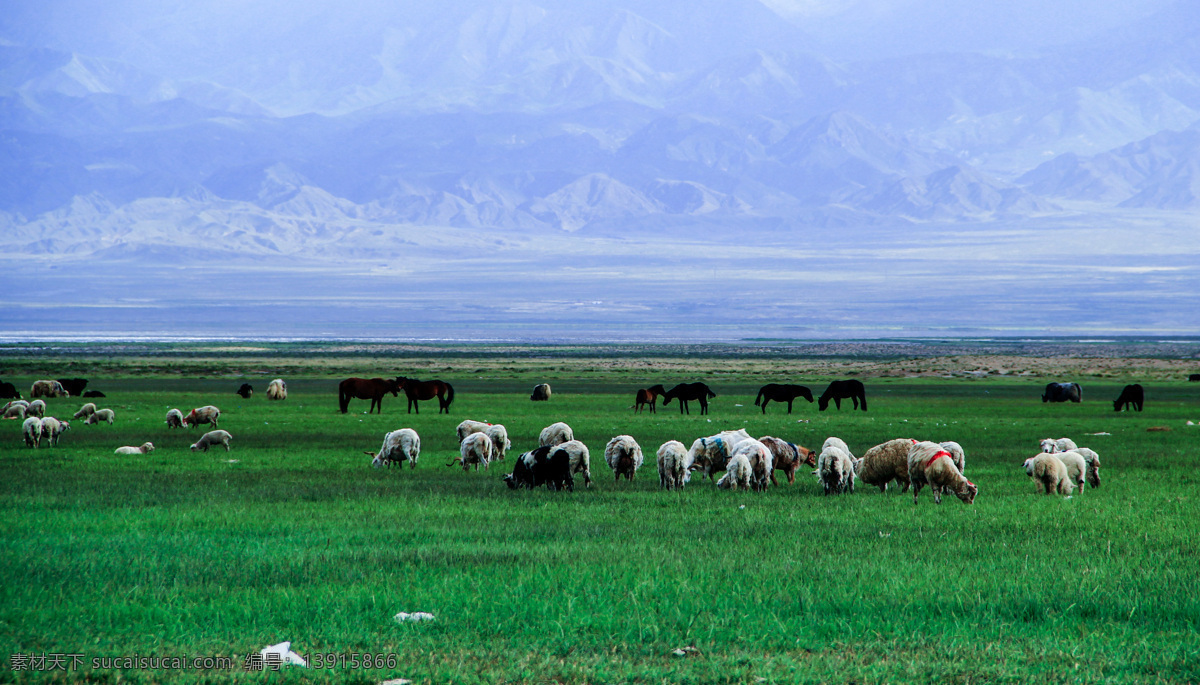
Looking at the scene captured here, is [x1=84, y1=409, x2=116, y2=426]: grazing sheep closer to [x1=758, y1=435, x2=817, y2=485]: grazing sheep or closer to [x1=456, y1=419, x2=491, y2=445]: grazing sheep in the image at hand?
[x1=456, y1=419, x2=491, y2=445]: grazing sheep

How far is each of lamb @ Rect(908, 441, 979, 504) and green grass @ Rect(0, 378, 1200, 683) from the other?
0.52m

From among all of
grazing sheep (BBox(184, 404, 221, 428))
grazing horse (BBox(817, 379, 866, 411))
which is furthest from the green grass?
grazing horse (BBox(817, 379, 866, 411))

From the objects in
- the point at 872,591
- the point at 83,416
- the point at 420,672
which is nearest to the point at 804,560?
the point at 872,591

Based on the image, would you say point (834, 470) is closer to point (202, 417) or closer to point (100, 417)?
point (202, 417)

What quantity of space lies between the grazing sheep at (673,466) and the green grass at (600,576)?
0.51 metres

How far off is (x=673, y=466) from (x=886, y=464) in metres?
3.90

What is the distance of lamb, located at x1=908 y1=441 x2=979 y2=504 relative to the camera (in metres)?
15.9

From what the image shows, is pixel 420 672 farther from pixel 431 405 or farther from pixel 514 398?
pixel 514 398

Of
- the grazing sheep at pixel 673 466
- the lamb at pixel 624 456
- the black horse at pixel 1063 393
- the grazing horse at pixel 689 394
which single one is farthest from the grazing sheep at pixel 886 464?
the black horse at pixel 1063 393

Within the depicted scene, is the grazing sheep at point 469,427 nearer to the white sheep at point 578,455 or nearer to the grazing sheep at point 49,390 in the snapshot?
the white sheep at point 578,455

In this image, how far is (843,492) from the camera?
17.7m

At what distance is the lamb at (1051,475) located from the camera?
1722 cm

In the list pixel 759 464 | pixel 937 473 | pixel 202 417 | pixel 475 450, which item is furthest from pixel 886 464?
pixel 202 417

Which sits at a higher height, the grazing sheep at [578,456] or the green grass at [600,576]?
the grazing sheep at [578,456]
